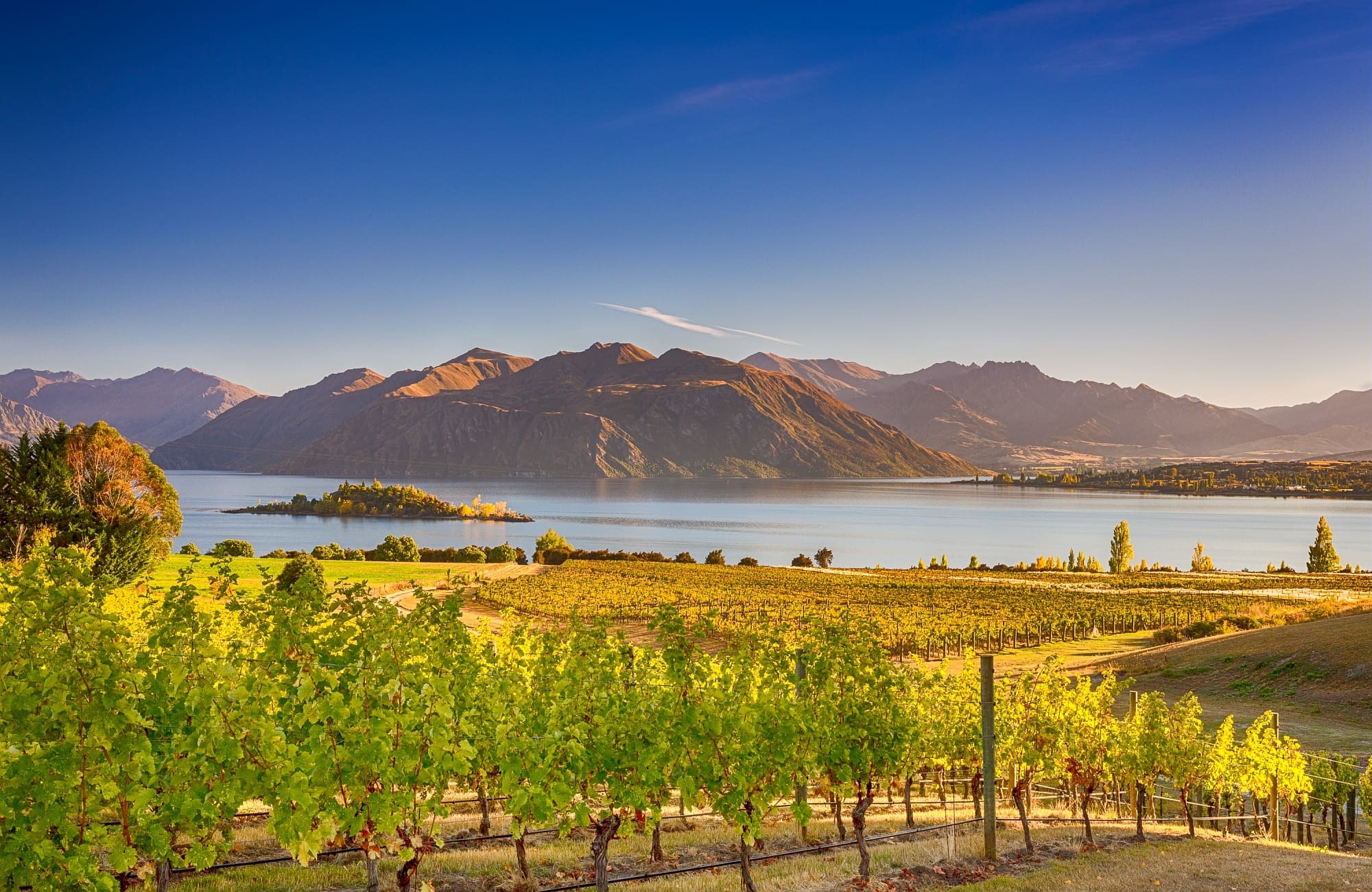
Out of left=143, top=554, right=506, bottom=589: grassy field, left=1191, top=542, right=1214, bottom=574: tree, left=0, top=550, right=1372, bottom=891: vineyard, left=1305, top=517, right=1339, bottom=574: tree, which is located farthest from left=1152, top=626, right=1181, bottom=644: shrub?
left=1305, top=517, right=1339, bottom=574: tree

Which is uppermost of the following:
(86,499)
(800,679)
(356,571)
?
(86,499)

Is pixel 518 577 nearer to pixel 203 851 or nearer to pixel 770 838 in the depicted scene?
pixel 770 838

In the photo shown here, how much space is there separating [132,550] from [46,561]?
1814 inches

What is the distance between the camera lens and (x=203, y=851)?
7.50 meters

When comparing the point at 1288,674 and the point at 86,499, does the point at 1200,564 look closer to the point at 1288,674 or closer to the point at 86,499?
the point at 1288,674

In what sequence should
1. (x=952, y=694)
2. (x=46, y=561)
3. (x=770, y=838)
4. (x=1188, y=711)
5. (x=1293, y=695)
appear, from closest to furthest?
(x=46, y=561) < (x=770, y=838) < (x=1188, y=711) < (x=952, y=694) < (x=1293, y=695)

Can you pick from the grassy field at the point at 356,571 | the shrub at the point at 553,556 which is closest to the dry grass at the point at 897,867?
the grassy field at the point at 356,571

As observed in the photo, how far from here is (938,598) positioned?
2810 inches

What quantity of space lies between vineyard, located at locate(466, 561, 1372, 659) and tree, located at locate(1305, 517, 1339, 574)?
6327mm

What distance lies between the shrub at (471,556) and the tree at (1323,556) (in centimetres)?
11070

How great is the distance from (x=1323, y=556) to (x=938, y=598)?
74293mm

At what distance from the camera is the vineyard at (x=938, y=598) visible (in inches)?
2131

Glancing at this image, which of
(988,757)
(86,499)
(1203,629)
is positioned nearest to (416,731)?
(988,757)

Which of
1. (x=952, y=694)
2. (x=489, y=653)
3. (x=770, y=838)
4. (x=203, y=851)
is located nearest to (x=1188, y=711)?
(x=952, y=694)
